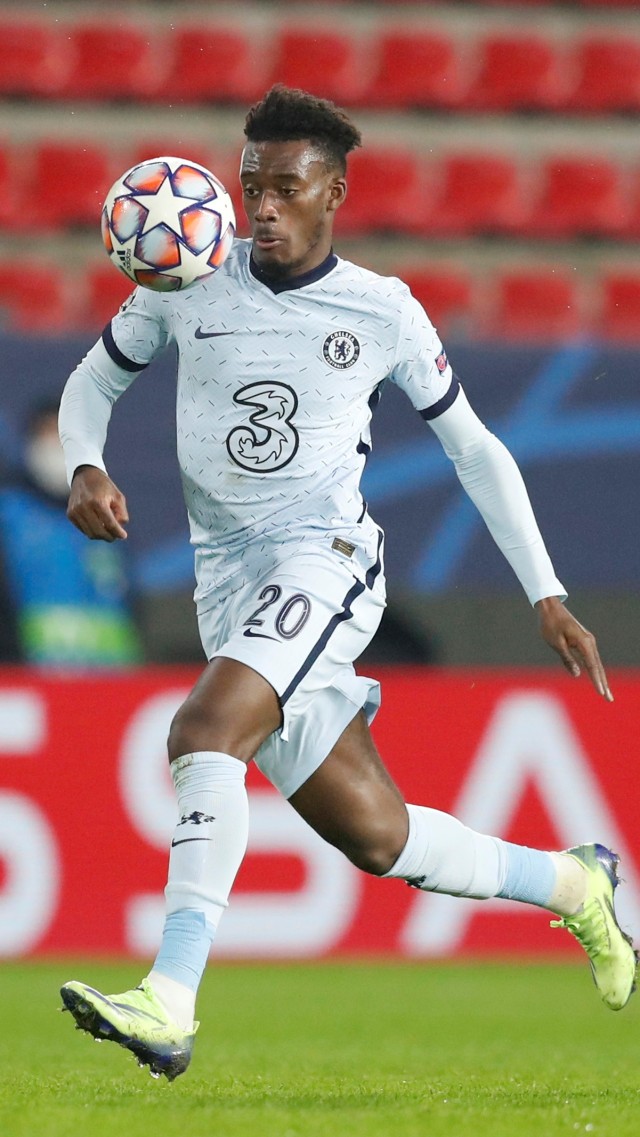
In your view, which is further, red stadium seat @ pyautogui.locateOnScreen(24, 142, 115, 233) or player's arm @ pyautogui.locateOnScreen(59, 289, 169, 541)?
red stadium seat @ pyautogui.locateOnScreen(24, 142, 115, 233)

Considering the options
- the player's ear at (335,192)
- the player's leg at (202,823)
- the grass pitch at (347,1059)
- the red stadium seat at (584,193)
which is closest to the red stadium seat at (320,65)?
the red stadium seat at (584,193)

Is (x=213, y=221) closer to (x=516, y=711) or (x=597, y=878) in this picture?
(x=597, y=878)

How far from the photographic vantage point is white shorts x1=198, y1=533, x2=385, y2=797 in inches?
149

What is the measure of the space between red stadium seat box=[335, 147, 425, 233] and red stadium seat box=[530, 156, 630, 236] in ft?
2.48

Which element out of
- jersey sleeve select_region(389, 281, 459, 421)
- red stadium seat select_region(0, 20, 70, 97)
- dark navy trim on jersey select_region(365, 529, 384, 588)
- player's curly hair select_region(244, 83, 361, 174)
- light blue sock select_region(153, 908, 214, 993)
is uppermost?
red stadium seat select_region(0, 20, 70, 97)

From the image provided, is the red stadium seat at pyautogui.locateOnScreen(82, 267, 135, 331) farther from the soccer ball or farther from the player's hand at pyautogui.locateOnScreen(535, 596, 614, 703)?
the player's hand at pyautogui.locateOnScreen(535, 596, 614, 703)

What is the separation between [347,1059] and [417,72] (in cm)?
754

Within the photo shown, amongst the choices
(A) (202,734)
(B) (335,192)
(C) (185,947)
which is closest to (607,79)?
(B) (335,192)

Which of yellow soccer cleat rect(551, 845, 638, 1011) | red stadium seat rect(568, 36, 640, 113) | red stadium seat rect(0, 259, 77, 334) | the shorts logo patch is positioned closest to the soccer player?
the shorts logo patch

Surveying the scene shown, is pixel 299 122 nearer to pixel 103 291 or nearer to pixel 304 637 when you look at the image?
pixel 304 637

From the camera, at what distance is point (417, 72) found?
11.0 m

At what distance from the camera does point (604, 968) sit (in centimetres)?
441

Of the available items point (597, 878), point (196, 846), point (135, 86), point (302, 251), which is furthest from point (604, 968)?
point (135, 86)

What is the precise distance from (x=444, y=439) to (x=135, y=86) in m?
6.98
